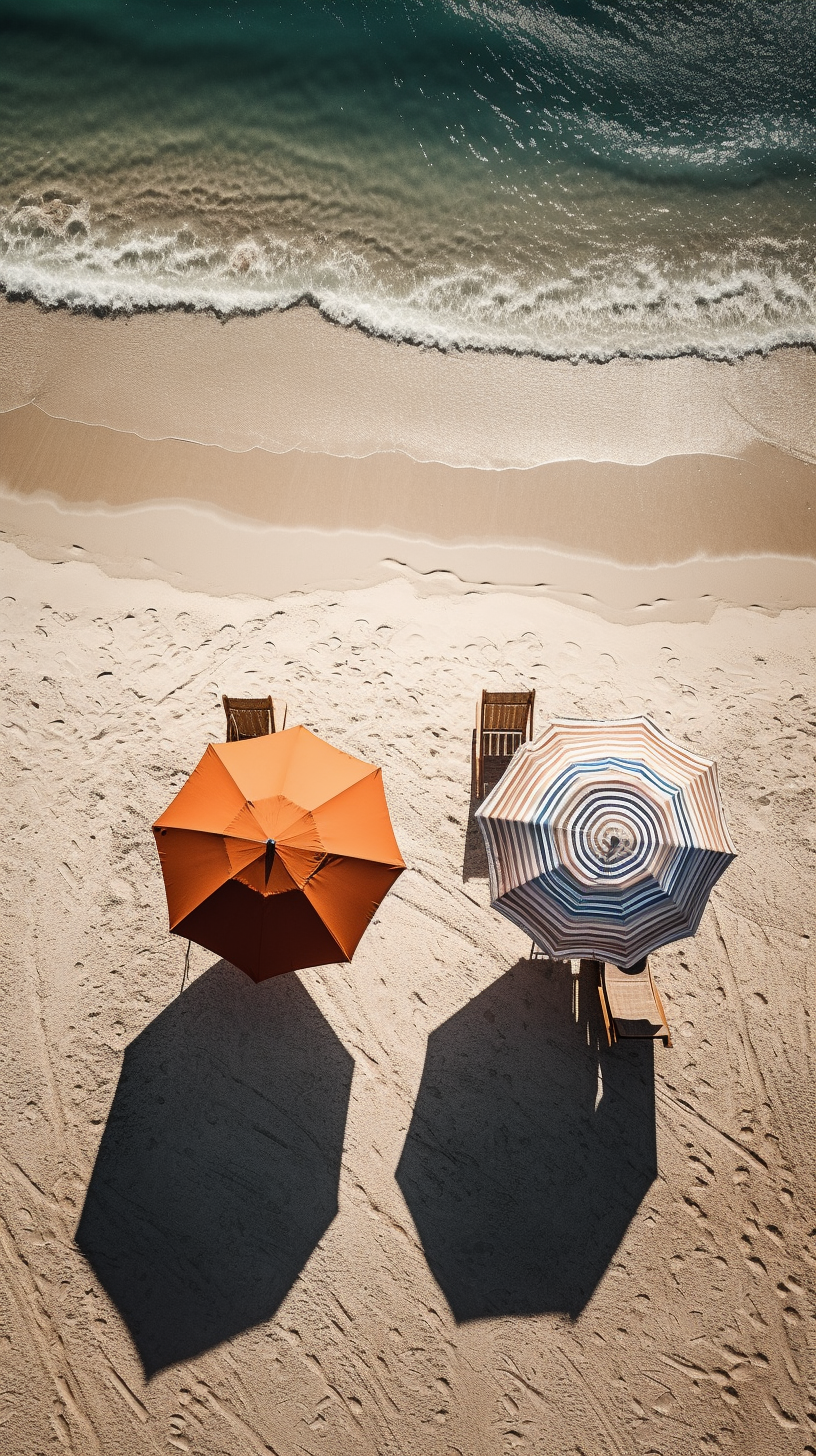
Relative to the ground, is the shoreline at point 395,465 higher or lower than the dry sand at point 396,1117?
higher

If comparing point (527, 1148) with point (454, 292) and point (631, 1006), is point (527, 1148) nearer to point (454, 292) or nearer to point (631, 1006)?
point (631, 1006)

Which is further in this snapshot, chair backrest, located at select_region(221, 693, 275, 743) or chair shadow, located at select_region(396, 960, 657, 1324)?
chair backrest, located at select_region(221, 693, 275, 743)

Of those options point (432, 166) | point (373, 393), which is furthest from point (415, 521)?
point (432, 166)

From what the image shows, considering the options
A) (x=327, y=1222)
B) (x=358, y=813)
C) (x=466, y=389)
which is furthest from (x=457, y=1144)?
(x=466, y=389)

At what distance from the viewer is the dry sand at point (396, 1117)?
6.62m

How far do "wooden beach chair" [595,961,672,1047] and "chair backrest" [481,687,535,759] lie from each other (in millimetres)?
2323

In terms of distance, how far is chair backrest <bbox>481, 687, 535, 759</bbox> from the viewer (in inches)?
327

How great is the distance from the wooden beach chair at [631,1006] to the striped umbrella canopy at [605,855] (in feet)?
3.40

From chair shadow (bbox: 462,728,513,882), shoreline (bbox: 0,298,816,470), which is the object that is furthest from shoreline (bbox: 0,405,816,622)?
chair shadow (bbox: 462,728,513,882)

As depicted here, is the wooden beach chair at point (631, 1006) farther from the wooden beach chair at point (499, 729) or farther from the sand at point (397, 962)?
the wooden beach chair at point (499, 729)

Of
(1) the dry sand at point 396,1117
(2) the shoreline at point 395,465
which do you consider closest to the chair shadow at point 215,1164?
(1) the dry sand at point 396,1117

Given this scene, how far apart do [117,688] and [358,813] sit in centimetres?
349

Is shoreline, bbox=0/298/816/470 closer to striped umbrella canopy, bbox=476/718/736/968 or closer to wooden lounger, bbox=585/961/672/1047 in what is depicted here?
striped umbrella canopy, bbox=476/718/736/968

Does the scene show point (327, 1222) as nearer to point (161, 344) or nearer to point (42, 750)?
point (42, 750)
